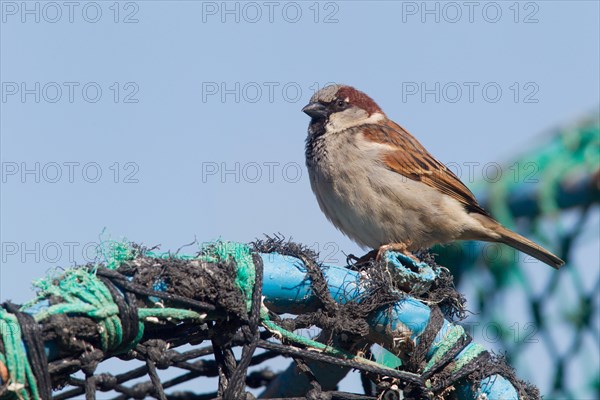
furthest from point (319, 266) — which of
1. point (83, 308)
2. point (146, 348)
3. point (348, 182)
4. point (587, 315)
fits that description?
point (348, 182)

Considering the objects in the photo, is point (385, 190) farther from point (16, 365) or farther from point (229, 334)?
point (16, 365)

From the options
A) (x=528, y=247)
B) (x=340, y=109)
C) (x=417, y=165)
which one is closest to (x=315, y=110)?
(x=340, y=109)

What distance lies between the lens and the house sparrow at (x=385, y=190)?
4.42 m

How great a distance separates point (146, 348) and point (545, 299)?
2.00m

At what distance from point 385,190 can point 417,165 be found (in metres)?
0.48

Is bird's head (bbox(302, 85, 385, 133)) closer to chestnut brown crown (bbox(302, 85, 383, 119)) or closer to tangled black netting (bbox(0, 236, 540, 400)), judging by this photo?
chestnut brown crown (bbox(302, 85, 383, 119))

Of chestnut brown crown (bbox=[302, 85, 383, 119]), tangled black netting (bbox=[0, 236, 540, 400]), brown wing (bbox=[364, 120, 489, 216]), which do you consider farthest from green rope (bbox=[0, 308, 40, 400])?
chestnut brown crown (bbox=[302, 85, 383, 119])

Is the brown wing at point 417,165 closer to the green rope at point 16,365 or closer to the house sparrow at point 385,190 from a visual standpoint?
the house sparrow at point 385,190

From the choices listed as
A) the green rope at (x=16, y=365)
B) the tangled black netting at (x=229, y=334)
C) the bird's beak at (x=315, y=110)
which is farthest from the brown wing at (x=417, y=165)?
the green rope at (x=16, y=365)

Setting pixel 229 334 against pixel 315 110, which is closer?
pixel 229 334

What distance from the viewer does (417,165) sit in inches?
192

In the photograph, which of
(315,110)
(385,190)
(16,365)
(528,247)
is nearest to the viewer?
(16,365)

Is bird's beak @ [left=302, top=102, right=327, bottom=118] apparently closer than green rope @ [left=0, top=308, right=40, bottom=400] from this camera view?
No

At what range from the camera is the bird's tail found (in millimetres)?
3918
